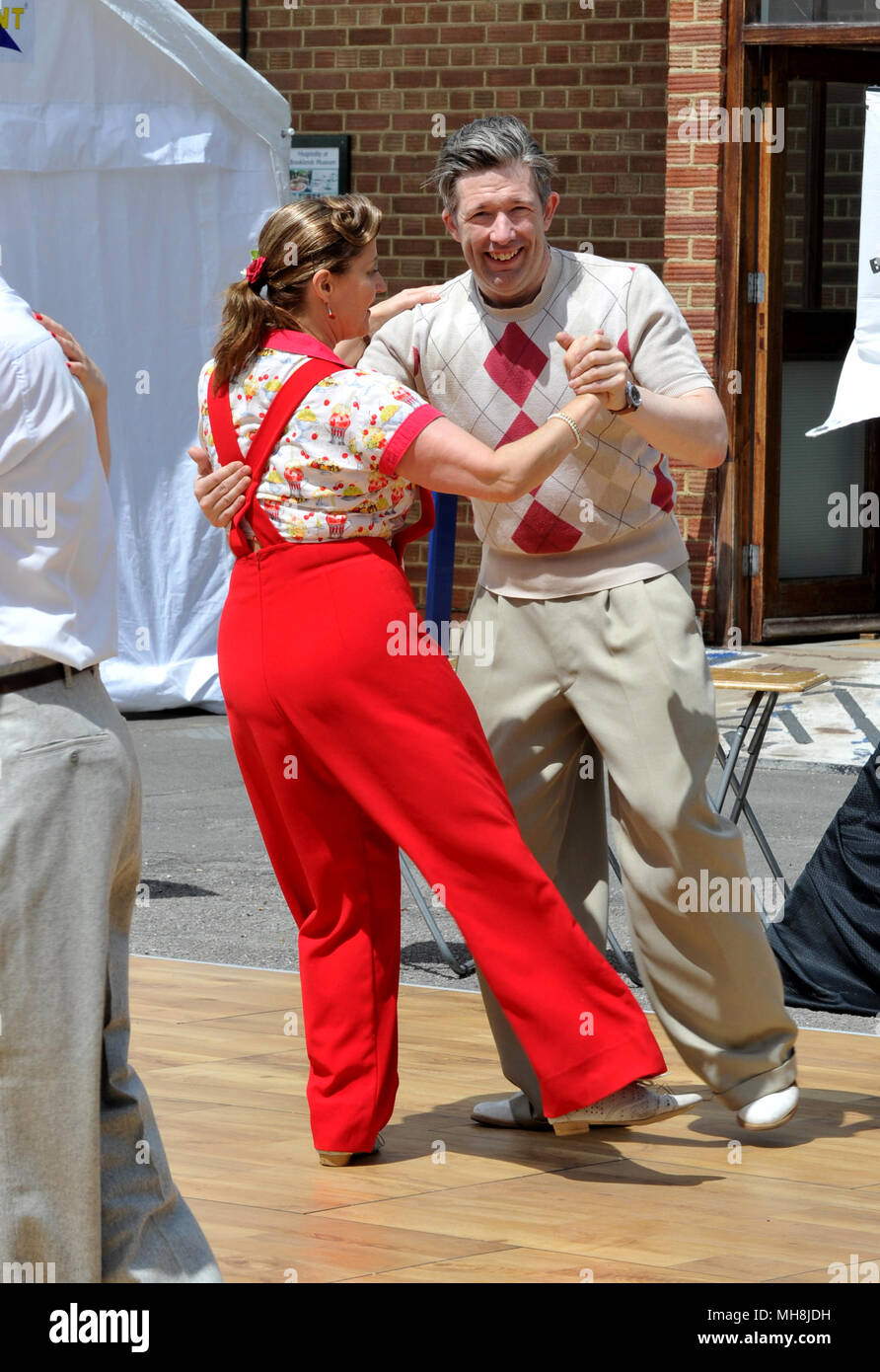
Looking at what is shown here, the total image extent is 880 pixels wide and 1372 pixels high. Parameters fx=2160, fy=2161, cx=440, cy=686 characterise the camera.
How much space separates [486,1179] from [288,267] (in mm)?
1692

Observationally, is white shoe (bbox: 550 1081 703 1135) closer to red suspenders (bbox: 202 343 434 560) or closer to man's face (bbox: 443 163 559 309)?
red suspenders (bbox: 202 343 434 560)

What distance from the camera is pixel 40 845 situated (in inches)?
105

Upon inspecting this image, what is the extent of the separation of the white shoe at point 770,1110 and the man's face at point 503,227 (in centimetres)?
159

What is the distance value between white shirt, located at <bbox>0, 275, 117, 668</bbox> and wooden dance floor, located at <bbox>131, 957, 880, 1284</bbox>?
4.01 feet

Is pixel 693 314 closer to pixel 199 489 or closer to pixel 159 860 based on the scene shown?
pixel 159 860

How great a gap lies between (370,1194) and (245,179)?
21.5ft

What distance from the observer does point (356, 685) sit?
3.78 m

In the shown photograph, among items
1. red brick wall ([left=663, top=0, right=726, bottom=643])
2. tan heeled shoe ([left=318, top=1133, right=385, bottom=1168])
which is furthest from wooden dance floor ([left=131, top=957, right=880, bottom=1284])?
red brick wall ([left=663, top=0, right=726, bottom=643])

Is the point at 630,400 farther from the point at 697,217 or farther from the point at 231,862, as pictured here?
the point at 697,217

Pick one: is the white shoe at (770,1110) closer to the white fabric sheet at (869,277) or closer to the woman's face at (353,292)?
the woman's face at (353,292)

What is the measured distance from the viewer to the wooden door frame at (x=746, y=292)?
10.7m

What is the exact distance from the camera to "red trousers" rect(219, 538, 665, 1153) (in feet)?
12.4

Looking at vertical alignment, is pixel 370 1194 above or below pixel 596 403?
below
